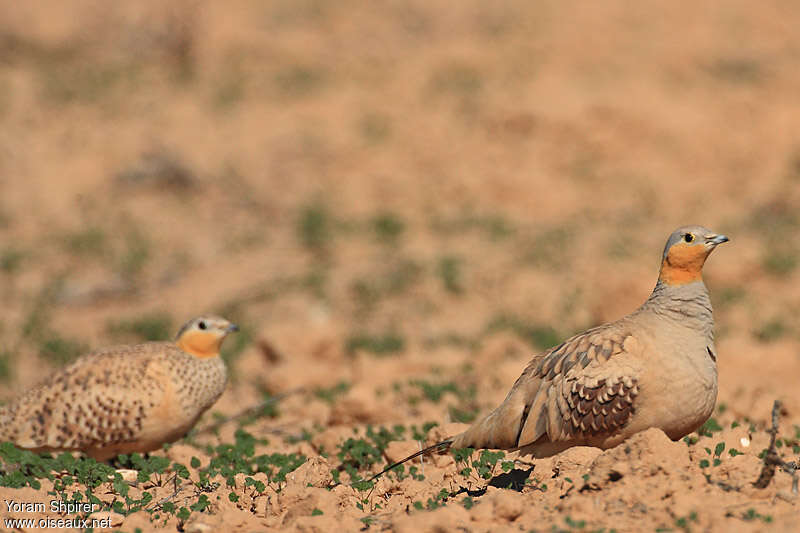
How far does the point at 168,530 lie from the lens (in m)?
4.63

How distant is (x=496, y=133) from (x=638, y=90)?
2823mm

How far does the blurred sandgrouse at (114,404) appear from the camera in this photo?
6180 mm

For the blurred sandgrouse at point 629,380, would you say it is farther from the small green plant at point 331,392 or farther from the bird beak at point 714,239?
the small green plant at point 331,392

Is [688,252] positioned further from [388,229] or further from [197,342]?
[388,229]

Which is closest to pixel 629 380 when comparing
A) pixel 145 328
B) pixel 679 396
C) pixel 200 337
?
pixel 679 396

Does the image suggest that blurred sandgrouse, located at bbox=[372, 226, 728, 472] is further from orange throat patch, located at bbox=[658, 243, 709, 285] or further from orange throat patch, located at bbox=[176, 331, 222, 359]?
orange throat patch, located at bbox=[176, 331, 222, 359]

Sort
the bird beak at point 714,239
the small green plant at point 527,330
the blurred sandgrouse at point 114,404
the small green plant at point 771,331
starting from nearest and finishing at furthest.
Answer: the bird beak at point 714,239 < the blurred sandgrouse at point 114,404 < the small green plant at point 771,331 < the small green plant at point 527,330

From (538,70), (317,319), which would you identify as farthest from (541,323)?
(538,70)

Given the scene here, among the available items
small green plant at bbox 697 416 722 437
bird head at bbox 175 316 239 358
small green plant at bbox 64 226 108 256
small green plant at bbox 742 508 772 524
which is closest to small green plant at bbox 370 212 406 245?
small green plant at bbox 64 226 108 256

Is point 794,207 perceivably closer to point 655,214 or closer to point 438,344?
point 655,214

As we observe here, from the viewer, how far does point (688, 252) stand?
17.5ft

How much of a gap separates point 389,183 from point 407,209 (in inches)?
33.7

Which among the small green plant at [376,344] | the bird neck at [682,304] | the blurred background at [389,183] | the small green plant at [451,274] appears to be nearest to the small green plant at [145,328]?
the blurred background at [389,183]

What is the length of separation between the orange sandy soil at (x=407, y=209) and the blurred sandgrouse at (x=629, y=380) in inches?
9.0
